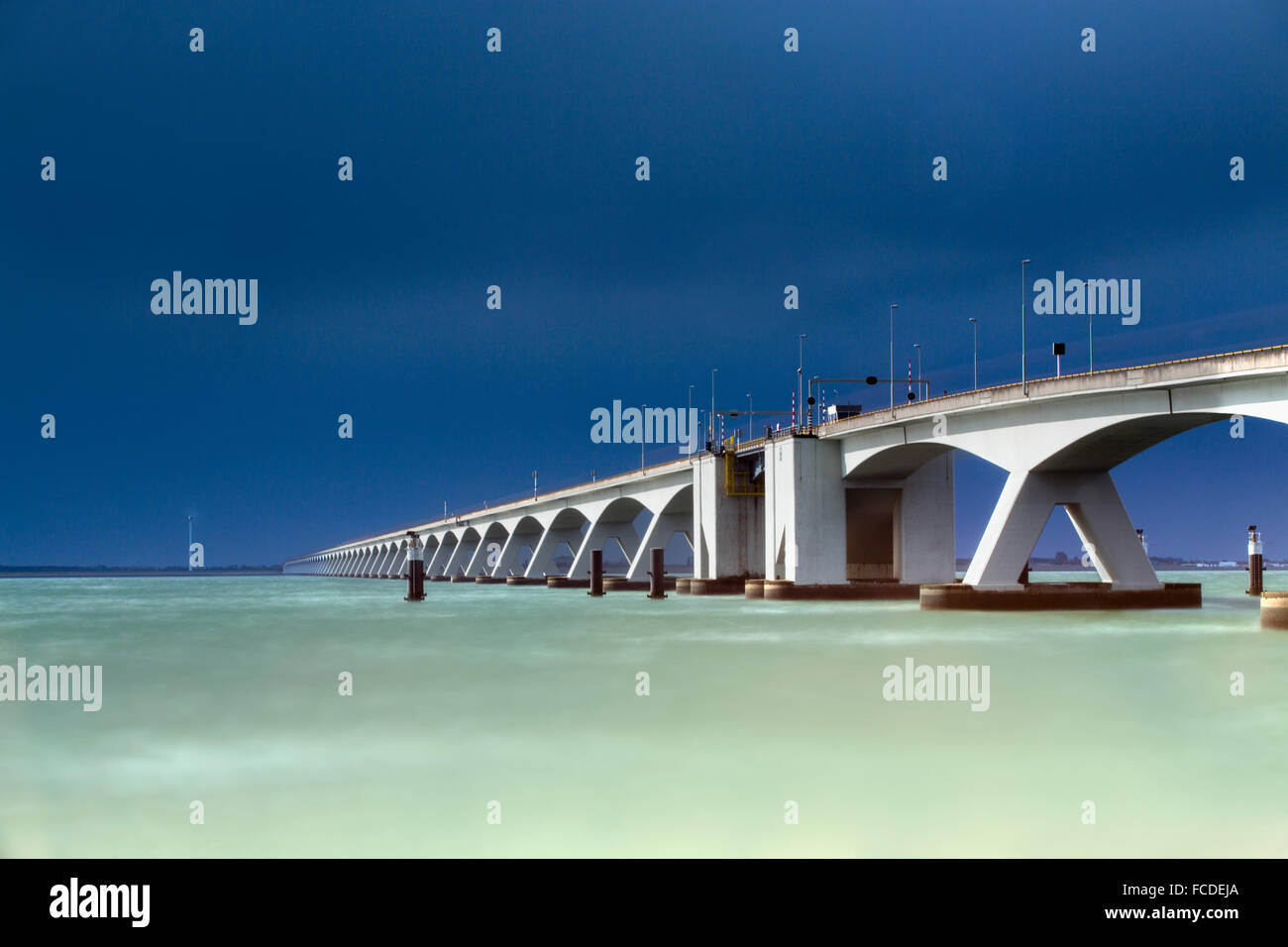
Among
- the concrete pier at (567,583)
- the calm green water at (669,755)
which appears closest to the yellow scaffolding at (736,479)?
the concrete pier at (567,583)

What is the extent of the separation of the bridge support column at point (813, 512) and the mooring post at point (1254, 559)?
968 inches

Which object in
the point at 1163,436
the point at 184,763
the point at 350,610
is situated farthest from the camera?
the point at 350,610

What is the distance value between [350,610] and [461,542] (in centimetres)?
8295

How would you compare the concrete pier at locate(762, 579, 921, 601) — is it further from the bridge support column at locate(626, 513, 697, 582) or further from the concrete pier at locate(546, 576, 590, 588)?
the concrete pier at locate(546, 576, 590, 588)

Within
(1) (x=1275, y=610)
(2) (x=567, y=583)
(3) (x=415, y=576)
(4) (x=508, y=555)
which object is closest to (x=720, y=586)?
(3) (x=415, y=576)

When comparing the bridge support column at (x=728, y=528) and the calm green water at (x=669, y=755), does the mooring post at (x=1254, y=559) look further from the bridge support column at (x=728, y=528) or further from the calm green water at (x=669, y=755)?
the calm green water at (x=669, y=755)

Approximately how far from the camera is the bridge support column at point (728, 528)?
2773 inches

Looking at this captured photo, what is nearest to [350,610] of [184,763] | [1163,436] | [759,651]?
[759,651]

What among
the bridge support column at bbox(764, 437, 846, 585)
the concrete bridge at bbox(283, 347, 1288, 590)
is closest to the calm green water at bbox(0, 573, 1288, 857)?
the concrete bridge at bbox(283, 347, 1288, 590)

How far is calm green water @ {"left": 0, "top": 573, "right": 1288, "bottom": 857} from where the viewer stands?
12.1 metres

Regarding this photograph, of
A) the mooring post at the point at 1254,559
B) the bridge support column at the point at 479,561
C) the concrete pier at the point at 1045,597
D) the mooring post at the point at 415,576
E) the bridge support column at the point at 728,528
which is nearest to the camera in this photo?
the concrete pier at the point at 1045,597

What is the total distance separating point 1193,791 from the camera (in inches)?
543
